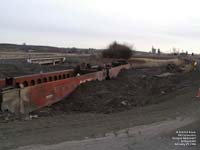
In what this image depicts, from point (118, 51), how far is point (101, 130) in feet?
161

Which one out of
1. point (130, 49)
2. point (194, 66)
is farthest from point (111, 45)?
point (194, 66)

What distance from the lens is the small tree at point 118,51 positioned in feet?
183

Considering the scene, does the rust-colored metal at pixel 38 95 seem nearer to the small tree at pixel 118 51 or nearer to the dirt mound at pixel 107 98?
the dirt mound at pixel 107 98

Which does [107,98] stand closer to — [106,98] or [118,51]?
[106,98]

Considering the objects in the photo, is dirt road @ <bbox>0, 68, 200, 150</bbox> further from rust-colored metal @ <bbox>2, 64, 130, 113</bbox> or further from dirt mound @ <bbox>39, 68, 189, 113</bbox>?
Answer: dirt mound @ <bbox>39, 68, 189, 113</bbox>

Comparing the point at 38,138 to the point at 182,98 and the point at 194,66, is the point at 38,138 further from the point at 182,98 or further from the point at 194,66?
the point at 194,66

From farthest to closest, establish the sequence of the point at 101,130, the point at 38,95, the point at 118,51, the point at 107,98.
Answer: the point at 118,51, the point at 107,98, the point at 38,95, the point at 101,130

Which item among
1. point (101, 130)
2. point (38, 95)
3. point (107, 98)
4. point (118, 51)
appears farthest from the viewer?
point (118, 51)

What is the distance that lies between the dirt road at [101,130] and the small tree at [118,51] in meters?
45.9

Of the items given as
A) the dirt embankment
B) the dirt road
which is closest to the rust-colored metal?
the dirt embankment

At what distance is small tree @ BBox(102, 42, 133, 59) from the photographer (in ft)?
183

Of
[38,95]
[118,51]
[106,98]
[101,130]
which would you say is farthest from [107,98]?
[118,51]

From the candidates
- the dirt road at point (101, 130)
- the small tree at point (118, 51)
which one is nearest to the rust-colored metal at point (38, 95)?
the dirt road at point (101, 130)

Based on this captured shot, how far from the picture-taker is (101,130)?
24.4ft
